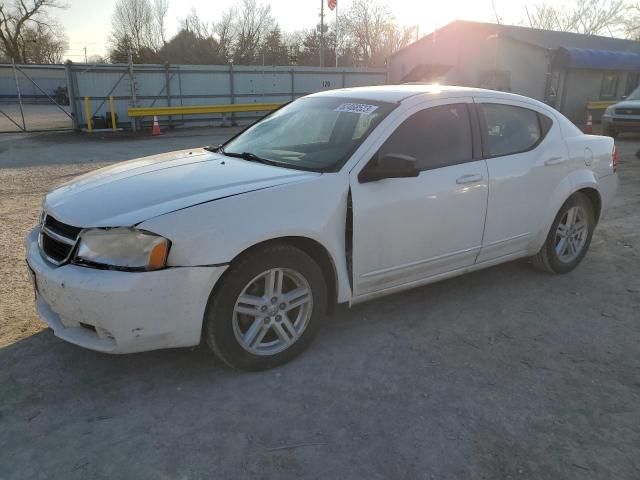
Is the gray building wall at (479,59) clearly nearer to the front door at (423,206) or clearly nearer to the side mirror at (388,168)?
the front door at (423,206)

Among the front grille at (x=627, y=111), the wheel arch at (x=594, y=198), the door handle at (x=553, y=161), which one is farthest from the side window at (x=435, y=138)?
the front grille at (x=627, y=111)

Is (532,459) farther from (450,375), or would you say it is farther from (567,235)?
(567,235)

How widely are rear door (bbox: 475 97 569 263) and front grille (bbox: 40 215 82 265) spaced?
9.54 feet

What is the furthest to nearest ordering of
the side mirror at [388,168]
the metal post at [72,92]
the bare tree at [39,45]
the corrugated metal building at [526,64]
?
the bare tree at [39,45] → the corrugated metal building at [526,64] → the metal post at [72,92] → the side mirror at [388,168]

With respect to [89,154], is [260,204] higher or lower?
higher

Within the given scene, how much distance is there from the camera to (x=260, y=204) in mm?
3031

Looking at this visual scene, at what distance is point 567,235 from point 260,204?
322 cm

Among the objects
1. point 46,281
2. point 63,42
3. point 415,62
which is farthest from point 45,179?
point 63,42

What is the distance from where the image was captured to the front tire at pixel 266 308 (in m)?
2.97

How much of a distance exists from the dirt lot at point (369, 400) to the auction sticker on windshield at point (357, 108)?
59.1 inches

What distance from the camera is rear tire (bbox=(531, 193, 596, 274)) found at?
15.6 ft

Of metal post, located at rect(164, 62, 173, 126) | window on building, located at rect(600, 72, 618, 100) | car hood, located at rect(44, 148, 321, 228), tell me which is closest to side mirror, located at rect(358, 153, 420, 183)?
car hood, located at rect(44, 148, 321, 228)

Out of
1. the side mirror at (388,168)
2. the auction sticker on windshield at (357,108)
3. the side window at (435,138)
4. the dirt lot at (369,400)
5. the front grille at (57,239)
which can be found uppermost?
the auction sticker on windshield at (357,108)

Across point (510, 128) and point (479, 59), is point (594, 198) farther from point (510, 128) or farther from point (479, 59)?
point (479, 59)
